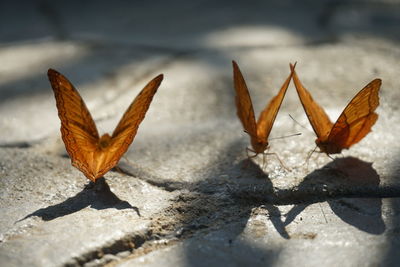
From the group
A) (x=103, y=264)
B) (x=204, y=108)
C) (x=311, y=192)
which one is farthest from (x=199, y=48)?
(x=103, y=264)

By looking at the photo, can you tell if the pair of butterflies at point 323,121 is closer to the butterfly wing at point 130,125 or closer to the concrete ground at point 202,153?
the concrete ground at point 202,153

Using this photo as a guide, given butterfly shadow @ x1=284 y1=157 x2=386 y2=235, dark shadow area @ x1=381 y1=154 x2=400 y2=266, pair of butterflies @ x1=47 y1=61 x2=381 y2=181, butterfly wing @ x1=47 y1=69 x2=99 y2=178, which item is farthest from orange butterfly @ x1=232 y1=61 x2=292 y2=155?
butterfly wing @ x1=47 y1=69 x2=99 y2=178

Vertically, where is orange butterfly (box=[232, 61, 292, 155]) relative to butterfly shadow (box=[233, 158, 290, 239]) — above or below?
above

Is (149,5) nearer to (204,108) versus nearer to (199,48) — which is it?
(199,48)

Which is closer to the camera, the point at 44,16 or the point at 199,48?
the point at 199,48

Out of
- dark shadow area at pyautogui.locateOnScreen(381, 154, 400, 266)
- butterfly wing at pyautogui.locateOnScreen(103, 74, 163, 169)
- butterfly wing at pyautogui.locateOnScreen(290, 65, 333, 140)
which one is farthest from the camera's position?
butterfly wing at pyautogui.locateOnScreen(290, 65, 333, 140)

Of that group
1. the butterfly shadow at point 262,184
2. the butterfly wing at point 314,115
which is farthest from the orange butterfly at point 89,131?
the butterfly wing at point 314,115

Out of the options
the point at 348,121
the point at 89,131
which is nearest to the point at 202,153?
the point at 89,131

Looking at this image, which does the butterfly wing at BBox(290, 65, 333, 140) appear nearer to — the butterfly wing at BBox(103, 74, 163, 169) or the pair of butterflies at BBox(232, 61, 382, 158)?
the pair of butterflies at BBox(232, 61, 382, 158)
